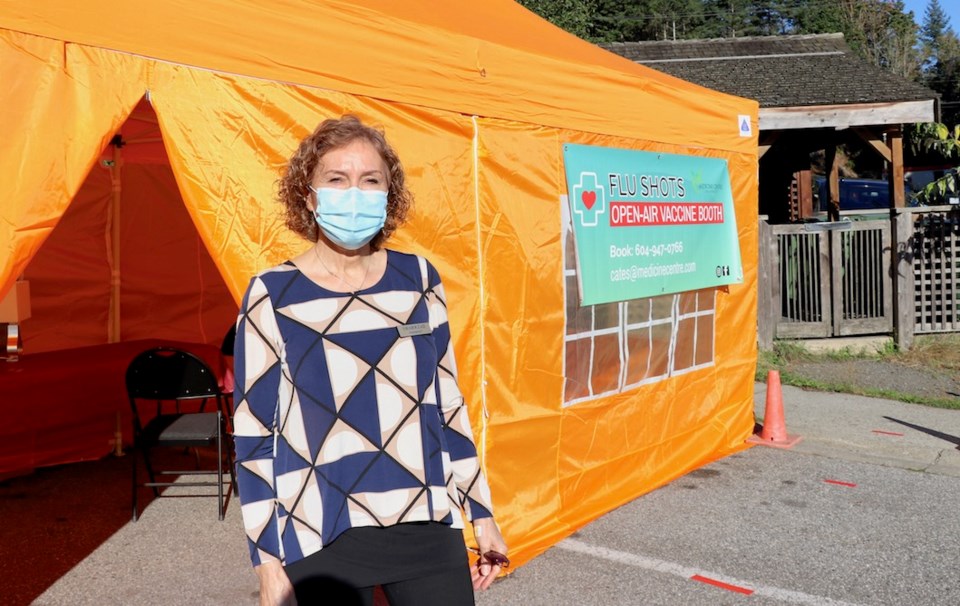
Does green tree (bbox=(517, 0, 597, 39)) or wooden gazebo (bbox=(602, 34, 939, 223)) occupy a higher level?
green tree (bbox=(517, 0, 597, 39))

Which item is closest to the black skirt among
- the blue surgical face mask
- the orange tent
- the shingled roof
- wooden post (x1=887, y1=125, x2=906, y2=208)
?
the blue surgical face mask

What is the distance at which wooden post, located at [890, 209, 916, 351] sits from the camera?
404 inches

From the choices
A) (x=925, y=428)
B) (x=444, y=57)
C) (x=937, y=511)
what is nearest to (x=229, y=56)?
(x=444, y=57)

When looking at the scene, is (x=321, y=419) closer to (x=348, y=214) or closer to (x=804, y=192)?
(x=348, y=214)

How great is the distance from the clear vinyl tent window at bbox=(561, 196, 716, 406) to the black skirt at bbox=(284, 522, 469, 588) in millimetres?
2918

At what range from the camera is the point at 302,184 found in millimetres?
2070

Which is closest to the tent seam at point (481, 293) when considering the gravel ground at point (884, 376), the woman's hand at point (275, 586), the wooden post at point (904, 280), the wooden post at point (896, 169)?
the woman's hand at point (275, 586)

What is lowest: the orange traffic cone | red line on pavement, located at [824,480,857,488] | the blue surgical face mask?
red line on pavement, located at [824,480,857,488]

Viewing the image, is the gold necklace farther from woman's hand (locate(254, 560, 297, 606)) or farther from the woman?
woman's hand (locate(254, 560, 297, 606))

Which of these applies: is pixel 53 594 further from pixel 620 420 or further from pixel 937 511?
pixel 937 511

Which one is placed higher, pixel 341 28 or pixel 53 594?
pixel 341 28

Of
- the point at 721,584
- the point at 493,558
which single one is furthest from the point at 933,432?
the point at 493,558

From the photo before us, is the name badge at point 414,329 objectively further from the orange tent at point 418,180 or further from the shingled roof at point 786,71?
the shingled roof at point 786,71

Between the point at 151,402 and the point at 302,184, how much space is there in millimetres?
5024
